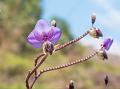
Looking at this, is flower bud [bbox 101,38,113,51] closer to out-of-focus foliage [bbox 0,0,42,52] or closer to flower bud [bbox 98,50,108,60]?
flower bud [bbox 98,50,108,60]

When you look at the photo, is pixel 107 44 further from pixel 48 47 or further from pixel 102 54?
pixel 48 47

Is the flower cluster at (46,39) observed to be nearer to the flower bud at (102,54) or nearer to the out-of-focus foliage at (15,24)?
the flower bud at (102,54)

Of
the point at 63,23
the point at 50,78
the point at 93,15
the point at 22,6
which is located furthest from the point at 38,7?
the point at 93,15

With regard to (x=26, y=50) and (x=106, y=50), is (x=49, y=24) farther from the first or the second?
(x=26, y=50)

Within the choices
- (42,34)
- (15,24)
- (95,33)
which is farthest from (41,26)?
(15,24)

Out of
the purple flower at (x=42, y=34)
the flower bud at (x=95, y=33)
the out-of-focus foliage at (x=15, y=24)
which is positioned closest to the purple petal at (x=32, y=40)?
the purple flower at (x=42, y=34)
